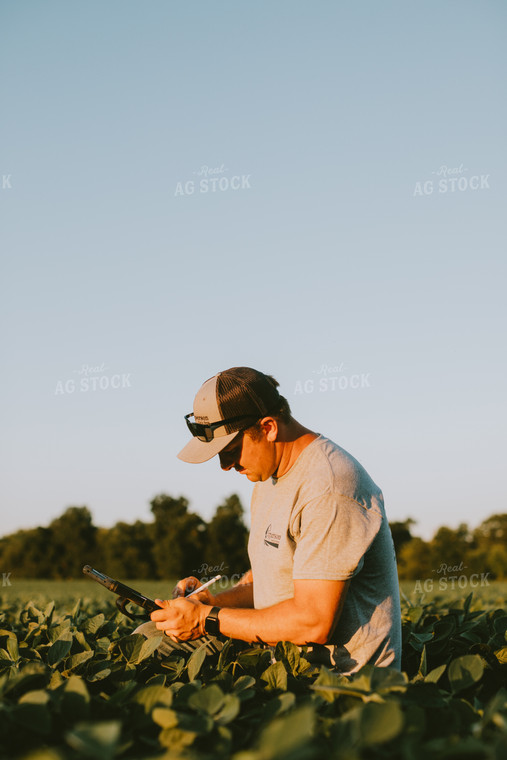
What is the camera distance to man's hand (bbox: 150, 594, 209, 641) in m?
2.79

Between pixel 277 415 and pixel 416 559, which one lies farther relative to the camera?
pixel 416 559

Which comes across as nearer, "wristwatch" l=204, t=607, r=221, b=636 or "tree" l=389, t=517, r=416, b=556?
"wristwatch" l=204, t=607, r=221, b=636

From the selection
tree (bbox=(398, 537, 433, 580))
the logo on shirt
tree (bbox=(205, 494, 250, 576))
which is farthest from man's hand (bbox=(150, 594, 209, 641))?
tree (bbox=(398, 537, 433, 580))

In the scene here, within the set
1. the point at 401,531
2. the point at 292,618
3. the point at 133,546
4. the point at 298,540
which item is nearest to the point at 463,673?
the point at 292,618

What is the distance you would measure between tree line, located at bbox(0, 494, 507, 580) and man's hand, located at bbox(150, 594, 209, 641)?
38.7m

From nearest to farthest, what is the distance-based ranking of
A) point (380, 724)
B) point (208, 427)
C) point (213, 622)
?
point (380, 724) → point (213, 622) → point (208, 427)

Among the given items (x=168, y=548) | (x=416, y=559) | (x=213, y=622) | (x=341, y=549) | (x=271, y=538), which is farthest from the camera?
(x=416, y=559)

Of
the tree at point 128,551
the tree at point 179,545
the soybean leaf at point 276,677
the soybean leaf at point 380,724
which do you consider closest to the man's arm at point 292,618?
the soybean leaf at point 276,677

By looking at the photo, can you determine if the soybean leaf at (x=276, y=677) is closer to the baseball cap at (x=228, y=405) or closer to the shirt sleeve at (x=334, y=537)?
the shirt sleeve at (x=334, y=537)

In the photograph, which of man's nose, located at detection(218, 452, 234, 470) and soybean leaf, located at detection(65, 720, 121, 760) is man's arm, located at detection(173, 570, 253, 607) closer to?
man's nose, located at detection(218, 452, 234, 470)

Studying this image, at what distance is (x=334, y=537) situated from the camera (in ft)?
8.10

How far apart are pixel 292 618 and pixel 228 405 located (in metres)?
0.95

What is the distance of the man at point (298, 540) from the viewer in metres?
2.46

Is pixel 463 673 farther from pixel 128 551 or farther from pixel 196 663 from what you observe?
pixel 128 551
